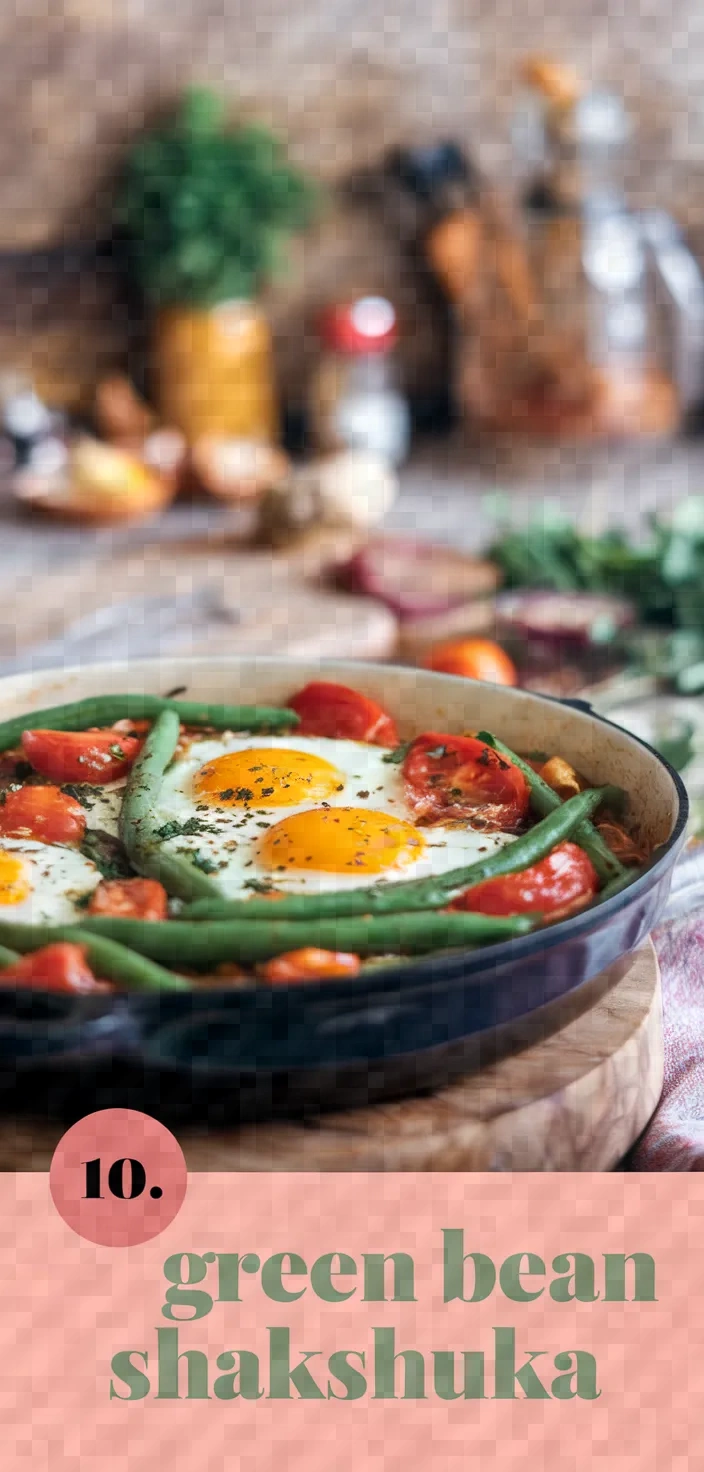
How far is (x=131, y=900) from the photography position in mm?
1837

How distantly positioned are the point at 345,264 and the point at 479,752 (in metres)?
5.21

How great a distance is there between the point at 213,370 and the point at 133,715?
4.22m

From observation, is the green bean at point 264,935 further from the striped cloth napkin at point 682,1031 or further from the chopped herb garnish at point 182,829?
the striped cloth napkin at point 682,1031

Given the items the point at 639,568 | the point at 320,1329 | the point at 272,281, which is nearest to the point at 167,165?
the point at 272,281

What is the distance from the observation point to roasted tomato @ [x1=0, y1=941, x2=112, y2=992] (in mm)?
1609

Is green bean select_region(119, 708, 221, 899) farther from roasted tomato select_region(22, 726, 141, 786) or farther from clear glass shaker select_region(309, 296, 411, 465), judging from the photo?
clear glass shaker select_region(309, 296, 411, 465)

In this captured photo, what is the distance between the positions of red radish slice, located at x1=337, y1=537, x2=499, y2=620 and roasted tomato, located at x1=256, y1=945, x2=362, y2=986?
268cm

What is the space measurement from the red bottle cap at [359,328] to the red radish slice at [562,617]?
2.46 metres

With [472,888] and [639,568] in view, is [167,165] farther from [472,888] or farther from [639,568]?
[472,888]

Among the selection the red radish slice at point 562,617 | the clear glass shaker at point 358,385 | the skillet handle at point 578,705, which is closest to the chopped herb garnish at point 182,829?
the skillet handle at point 578,705

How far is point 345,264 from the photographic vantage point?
6.91m

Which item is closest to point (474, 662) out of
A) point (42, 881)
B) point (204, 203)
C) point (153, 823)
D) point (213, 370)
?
point (153, 823)

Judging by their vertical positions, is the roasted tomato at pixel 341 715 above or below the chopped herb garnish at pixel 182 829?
below

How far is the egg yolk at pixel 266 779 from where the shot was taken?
7.16ft
